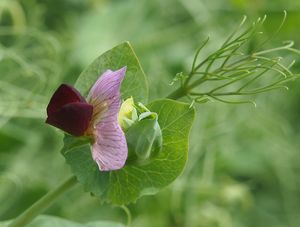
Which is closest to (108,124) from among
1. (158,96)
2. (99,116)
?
(99,116)

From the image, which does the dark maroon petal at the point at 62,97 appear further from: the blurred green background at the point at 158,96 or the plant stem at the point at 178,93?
the blurred green background at the point at 158,96

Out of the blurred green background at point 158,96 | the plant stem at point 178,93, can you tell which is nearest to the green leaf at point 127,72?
the plant stem at point 178,93

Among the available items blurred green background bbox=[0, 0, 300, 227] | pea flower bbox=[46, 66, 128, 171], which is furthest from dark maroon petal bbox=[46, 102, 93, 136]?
blurred green background bbox=[0, 0, 300, 227]

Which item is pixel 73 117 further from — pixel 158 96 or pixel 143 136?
pixel 158 96

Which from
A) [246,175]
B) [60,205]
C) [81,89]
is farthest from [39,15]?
[81,89]

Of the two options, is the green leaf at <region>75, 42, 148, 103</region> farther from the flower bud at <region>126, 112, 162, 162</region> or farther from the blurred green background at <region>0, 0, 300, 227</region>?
the blurred green background at <region>0, 0, 300, 227</region>

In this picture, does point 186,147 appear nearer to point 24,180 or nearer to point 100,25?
point 24,180
